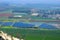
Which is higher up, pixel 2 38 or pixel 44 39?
pixel 2 38

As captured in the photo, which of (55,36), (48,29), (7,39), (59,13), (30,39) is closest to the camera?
(7,39)

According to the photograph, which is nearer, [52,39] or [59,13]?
[52,39]

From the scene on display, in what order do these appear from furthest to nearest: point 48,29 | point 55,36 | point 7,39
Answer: point 48,29 < point 55,36 < point 7,39

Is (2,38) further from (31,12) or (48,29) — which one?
(31,12)

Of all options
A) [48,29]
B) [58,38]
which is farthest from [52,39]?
[48,29]

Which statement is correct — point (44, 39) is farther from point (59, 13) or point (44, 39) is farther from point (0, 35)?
point (59, 13)

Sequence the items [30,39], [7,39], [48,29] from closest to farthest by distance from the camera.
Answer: [7,39], [30,39], [48,29]

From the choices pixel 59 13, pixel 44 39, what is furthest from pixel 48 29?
pixel 59 13

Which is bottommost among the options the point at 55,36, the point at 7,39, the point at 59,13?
the point at 59,13

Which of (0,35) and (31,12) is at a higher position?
(0,35)
